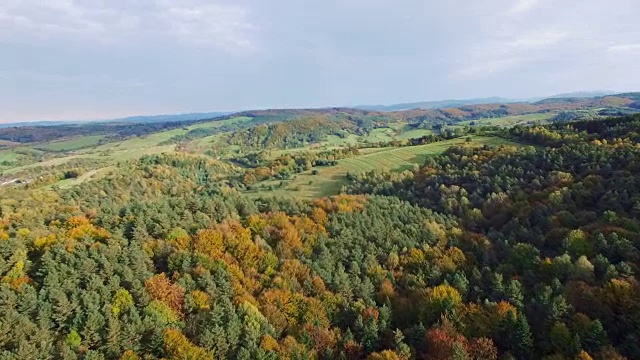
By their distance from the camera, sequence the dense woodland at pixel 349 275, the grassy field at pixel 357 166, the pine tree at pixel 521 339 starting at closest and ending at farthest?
the dense woodland at pixel 349 275 < the pine tree at pixel 521 339 < the grassy field at pixel 357 166

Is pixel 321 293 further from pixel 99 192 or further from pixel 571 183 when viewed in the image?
pixel 99 192

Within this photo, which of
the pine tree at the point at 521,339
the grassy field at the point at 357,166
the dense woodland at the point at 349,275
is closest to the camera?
the dense woodland at the point at 349,275

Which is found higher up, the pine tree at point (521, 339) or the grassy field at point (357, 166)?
the grassy field at point (357, 166)

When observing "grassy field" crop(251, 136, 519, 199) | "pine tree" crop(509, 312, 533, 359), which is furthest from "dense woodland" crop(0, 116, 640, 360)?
"grassy field" crop(251, 136, 519, 199)

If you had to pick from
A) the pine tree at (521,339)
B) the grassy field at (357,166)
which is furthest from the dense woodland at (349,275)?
the grassy field at (357,166)

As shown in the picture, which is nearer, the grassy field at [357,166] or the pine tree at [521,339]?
the pine tree at [521,339]

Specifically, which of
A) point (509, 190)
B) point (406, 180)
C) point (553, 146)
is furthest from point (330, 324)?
point (553, 146)

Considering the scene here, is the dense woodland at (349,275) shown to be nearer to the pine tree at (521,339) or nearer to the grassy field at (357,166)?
the pine tree at (521,339)
